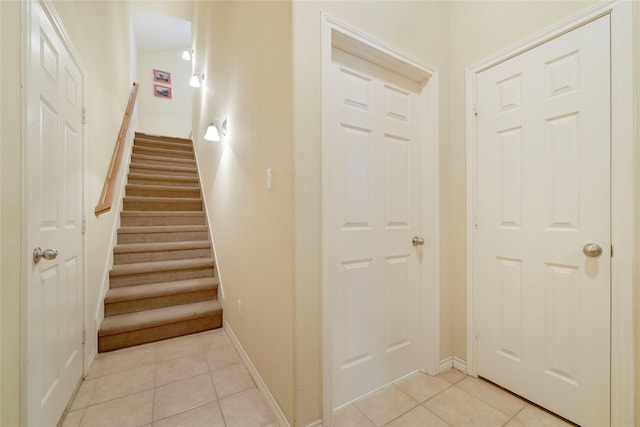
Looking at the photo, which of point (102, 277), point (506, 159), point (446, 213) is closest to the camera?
point (506, 159)

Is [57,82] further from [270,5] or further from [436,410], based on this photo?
[436,410]

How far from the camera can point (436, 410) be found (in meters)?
1.45

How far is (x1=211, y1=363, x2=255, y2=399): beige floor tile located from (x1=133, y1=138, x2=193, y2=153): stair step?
436 centimetres

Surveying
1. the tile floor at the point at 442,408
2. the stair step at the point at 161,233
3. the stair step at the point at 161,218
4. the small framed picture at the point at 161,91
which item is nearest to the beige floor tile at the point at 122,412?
the tile floor at the point at 442,408

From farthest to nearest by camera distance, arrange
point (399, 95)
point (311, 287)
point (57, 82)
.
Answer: point (399, 95)
point (57, 82)
point (311, 287)

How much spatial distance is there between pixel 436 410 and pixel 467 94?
79.2 inches

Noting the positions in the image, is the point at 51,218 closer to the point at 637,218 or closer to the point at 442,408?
the point at 442,408

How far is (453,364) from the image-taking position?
6.09ft

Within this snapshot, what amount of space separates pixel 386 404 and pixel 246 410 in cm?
81

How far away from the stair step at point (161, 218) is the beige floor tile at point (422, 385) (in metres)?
3.10

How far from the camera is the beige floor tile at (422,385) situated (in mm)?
1578

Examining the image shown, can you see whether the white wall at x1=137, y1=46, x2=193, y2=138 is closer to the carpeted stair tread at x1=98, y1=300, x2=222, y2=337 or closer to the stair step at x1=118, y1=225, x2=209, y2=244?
the stair step at x1=118, y1=225, x2=209, y2=244

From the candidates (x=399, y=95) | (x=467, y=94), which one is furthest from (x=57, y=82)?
(x=467, y=94)

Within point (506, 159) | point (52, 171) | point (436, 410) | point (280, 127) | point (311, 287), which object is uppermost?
point (280, 127)
